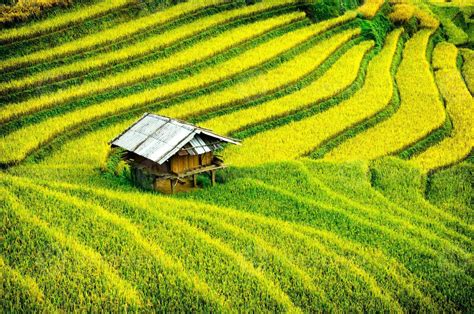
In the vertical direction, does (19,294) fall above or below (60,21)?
below

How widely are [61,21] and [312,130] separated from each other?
9212mm

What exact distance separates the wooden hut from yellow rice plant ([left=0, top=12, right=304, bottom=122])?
3975 mm

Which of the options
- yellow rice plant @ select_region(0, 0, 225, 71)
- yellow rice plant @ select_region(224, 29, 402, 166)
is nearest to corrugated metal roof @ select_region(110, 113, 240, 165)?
yellow rice plant @ select_region(224, 29, 402, 166)

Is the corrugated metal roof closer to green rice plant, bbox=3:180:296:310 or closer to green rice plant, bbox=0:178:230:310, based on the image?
green rice plant, bbox=3:180:296:310

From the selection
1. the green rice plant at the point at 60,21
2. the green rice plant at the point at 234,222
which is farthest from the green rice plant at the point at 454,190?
the green rice plant at the point at 60,21

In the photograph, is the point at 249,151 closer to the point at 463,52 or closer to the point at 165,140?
the point at 165,140

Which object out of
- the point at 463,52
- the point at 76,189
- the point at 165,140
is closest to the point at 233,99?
the point at 165,140

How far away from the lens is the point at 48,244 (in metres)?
8.77

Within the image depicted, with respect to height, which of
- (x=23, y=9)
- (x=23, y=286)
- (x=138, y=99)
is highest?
(x=23, y=9)

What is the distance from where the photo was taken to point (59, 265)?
27.2ft

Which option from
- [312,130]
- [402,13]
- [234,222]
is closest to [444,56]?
[402,13]

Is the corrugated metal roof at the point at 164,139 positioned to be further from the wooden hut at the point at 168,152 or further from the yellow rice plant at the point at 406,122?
the yellow rice plant at the point at 406,122

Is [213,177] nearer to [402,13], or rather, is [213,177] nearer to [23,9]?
[23,9]

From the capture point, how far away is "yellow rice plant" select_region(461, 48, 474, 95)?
20497mm
